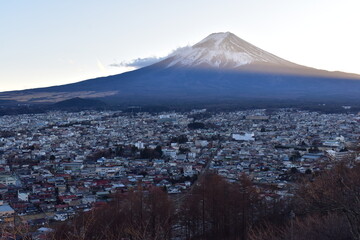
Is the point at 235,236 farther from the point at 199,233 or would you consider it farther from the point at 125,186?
the point at 125,186

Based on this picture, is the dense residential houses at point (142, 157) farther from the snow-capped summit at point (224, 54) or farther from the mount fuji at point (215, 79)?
the snow-capped summit at point (224, 54)

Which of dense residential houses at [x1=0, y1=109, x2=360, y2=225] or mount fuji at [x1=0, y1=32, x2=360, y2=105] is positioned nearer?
dense residential houses at [x1=0, y1=109, x2=360, y2=225]

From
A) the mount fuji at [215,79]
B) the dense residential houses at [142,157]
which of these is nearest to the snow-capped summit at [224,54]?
the mount fuji at [215,79]

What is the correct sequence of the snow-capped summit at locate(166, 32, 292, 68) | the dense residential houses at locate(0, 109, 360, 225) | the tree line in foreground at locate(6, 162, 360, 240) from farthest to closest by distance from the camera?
the snow-capped summit at locate(166, 32, 292, 68)
the dense residential houses at locate(0, 109, 360, 225)
the tree line in foreground at locate(6, 162, 360, 240)

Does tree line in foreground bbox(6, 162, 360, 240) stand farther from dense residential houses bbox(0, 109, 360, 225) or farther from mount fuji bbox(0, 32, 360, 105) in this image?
mount fuji bbox(0, 32, 360, 105)

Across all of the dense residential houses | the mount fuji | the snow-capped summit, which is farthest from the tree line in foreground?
the snow-capped summit

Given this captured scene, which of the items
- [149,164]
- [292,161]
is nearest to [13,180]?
[149,164]
